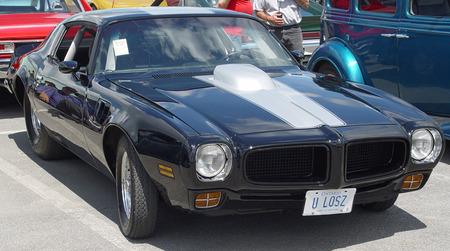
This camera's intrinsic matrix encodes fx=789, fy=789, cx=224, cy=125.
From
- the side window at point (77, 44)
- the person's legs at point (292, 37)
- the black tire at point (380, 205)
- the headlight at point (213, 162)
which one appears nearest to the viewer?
the headlight at point (213, 162)

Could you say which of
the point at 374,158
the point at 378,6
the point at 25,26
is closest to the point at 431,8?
the point at 378,6

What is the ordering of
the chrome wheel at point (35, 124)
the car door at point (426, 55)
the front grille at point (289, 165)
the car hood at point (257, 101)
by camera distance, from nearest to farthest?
the front grille at point (289, 165) < the car hood at point (257, 101) < the car door at point (426, 55) < the chrome wheel at point (35, 124)

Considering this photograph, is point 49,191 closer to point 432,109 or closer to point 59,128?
point 59,128

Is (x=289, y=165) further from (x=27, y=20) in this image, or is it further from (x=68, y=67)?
(x=27, y=20)

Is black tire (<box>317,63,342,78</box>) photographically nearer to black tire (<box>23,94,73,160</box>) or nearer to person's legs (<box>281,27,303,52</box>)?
person's legs (<box>281,27,303,52</box>)

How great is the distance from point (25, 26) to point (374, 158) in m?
Result: 5.78

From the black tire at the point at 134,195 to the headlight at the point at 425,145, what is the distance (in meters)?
1.58

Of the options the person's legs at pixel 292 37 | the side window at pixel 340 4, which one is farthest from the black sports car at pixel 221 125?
the person's legs at pixel 292 37

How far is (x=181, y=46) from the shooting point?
19.2 feet

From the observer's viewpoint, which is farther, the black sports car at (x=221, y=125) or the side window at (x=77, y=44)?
the side window at (x=77, y=44)

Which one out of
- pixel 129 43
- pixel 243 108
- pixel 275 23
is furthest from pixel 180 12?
pixel 275 23

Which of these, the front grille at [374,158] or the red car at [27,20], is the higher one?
the front grille at [374,158]

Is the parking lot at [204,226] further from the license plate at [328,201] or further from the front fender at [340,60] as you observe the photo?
the front fender at [340,60]

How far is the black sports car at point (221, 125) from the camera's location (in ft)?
14.3
